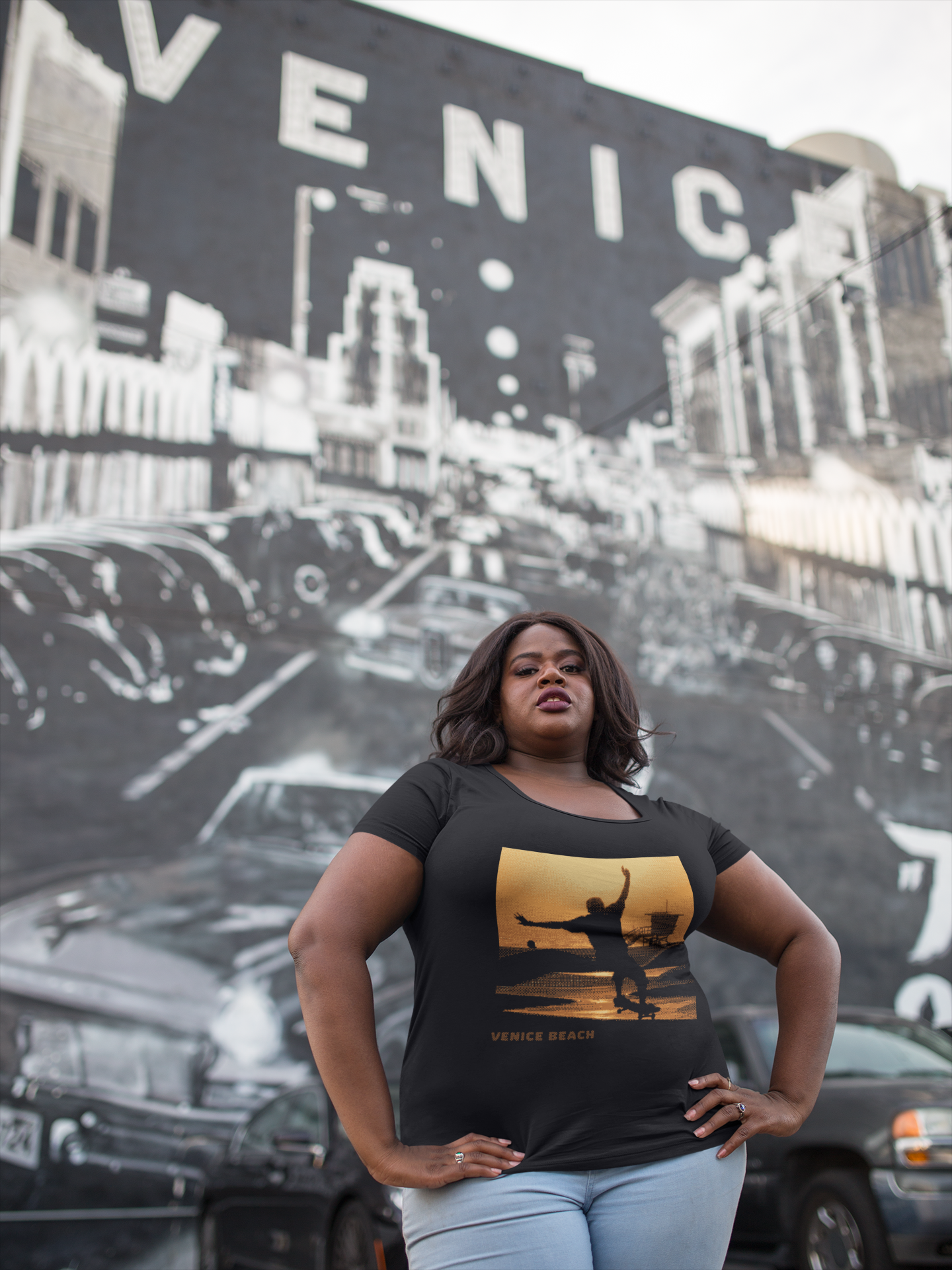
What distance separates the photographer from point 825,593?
24.7 ft

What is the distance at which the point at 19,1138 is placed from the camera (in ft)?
15.0

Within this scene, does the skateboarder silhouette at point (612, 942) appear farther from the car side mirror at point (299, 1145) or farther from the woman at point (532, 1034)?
the car side mirror at point (299, 1145)

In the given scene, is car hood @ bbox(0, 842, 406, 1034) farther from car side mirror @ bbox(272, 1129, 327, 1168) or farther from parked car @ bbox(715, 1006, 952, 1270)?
parked car @ bbox(715, 1006, 952, 1270)

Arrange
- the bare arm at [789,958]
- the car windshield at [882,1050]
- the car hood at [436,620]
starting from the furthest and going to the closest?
the car hood at [436,620]
the car windshield at [882,1050]
the bare arm at [789,958]

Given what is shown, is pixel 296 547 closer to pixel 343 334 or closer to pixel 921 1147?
pixel 343 334

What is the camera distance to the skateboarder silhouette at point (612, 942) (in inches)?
44.8

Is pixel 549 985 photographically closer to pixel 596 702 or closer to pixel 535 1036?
pixel 535 1036

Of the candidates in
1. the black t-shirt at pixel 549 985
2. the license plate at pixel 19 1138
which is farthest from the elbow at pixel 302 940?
the license plate at pixel 19 1138

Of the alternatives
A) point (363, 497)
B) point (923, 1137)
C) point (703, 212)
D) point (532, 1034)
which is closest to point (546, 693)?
point (532, 1034)

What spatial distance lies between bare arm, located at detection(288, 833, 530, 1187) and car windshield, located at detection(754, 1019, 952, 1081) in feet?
8.53

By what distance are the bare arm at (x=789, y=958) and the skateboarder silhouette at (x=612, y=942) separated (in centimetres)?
27

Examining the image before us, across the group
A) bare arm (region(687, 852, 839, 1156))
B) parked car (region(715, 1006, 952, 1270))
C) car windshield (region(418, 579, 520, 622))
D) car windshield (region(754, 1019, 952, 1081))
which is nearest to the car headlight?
parked car (region(715, 1006, 952, 1270))

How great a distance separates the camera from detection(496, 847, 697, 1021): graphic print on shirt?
1117mm

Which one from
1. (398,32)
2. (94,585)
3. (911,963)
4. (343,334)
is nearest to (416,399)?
(343,334)
